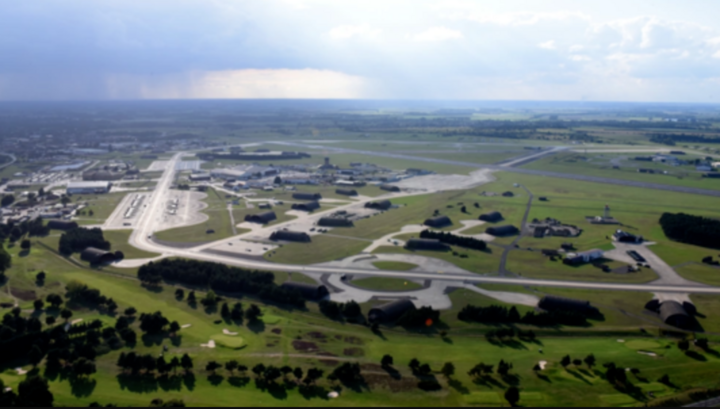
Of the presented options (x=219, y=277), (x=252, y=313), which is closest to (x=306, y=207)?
(x=219, y=277)

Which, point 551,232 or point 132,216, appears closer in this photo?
point 551,232

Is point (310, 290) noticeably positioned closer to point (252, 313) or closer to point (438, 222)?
point (252, 313)

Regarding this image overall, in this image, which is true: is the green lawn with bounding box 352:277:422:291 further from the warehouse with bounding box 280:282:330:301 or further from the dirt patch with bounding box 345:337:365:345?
the dirt patch with bounding box 345:337:365:345

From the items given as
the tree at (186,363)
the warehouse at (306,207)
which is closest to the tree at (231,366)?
the tree at (186,363)

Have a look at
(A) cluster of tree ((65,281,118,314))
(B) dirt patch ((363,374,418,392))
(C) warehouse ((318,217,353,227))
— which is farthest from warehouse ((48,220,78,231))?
(B) dirt patch ((363,374,418,392))

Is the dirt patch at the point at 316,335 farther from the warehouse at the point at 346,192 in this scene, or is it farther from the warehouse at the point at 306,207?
the warehouse at the point at 346,192

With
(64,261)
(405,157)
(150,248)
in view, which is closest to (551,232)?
(150,248)

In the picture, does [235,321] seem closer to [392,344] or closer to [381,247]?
[392,344]
